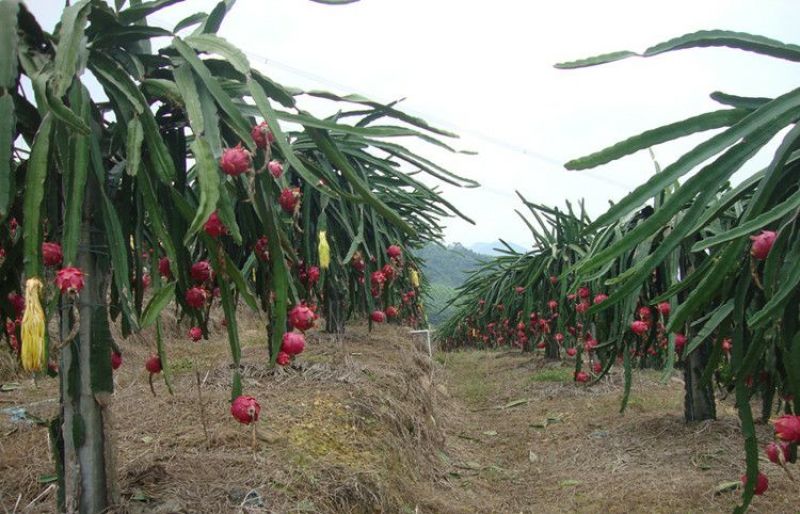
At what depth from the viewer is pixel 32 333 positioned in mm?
1445

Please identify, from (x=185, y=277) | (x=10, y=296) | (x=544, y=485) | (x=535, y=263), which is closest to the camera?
(x=185, y=277)

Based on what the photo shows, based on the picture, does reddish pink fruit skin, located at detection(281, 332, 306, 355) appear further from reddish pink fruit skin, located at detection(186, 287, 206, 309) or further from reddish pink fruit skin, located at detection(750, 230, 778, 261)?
reddish pink fruit skin, located at detection(750, 230, 778, 261)

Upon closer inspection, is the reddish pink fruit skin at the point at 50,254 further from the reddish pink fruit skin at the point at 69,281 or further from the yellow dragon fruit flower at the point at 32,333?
the yellow dragon fruit flower at the point at 32,333

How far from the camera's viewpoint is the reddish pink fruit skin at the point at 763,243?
2023mm

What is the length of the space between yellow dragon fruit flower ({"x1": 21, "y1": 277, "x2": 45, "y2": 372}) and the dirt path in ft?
11.7

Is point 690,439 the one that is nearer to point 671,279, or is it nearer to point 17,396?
point 671,279

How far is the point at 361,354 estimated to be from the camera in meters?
6.28

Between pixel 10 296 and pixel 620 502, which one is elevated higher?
pixel 10 296

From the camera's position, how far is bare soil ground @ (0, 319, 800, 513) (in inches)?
120

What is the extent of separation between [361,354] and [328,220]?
164cm

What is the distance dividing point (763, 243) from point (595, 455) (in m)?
3.88

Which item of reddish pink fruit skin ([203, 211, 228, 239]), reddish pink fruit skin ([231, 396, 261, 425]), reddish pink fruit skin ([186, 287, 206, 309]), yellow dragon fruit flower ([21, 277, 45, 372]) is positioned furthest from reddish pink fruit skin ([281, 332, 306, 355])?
yellow dragon fruit flower ([21, 277, 45, 372])

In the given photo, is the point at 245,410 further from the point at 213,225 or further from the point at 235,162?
the point at 235,162

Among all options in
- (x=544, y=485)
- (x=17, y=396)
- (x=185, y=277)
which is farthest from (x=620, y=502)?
(x=17, y=396)
